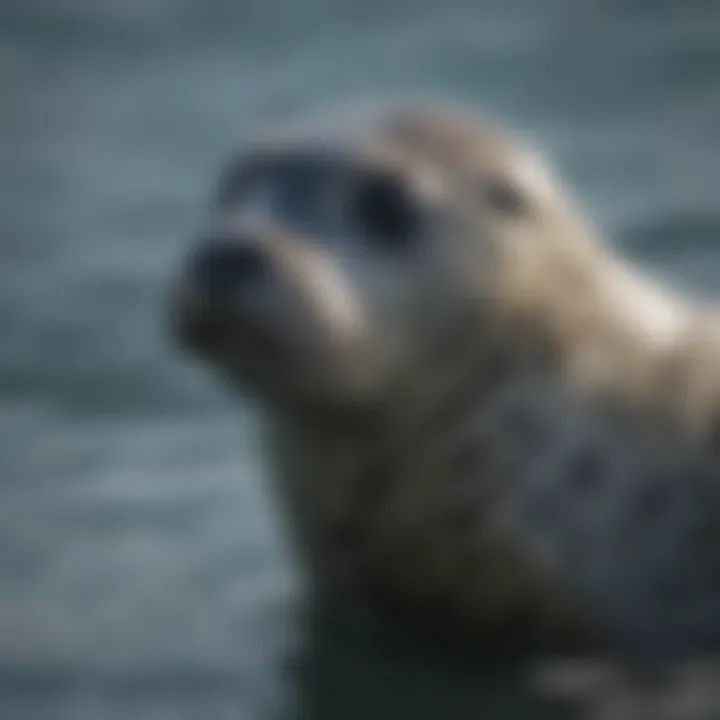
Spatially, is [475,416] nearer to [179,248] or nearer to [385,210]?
[385,210]

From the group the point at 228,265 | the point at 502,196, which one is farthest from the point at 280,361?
the point at 502,196

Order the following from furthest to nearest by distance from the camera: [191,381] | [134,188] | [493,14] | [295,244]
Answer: [493,14]
[134,188]
[191,381]
[295,244]

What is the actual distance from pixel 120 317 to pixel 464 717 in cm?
298

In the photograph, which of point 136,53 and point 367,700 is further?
point 136,53

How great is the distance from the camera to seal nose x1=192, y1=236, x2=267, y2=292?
5578 millimetres

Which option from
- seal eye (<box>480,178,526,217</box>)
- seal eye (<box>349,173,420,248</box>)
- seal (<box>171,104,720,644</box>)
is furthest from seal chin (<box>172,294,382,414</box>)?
seal eye (<box>480,178,526,217</box>)

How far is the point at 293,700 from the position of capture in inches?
236

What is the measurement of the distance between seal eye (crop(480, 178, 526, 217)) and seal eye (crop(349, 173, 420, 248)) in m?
0.19

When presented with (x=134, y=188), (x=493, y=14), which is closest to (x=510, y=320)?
(x=134, y=188)

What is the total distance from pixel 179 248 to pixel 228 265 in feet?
11.1

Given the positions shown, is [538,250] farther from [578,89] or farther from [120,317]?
[578,89]

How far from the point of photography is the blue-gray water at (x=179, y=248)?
245 inches

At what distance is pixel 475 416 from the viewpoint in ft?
19.7

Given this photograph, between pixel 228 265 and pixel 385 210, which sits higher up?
pixel 385 210
